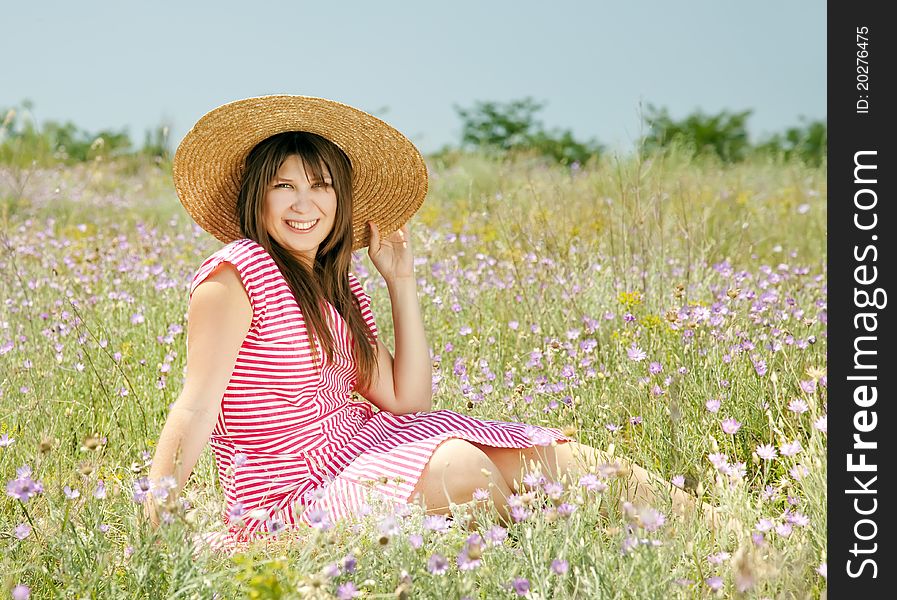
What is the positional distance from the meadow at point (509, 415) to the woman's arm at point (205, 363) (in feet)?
0.54

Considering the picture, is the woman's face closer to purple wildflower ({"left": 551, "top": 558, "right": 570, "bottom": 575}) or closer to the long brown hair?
the long brown hair

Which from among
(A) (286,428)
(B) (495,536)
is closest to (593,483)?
(B) (495,536)

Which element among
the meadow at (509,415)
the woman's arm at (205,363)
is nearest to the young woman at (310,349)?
the woman's arm at (205,363)

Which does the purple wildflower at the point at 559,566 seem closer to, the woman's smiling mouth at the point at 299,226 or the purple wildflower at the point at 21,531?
the purple wildflower at the point at 21,531

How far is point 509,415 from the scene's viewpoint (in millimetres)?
3088

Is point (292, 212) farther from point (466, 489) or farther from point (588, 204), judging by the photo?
point (588, 204)

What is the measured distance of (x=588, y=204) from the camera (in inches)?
298

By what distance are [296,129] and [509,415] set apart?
110 cm

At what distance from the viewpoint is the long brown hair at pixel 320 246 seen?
2.75 meters

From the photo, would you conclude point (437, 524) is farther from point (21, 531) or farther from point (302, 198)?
point (302, 198)

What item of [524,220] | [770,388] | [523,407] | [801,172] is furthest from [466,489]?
[801,172]

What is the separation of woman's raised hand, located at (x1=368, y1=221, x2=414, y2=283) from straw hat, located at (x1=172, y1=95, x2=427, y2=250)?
4cm

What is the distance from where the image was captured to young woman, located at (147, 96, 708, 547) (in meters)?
2.44
